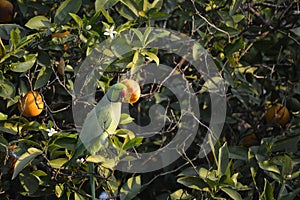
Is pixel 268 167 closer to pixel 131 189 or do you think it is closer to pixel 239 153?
pixel 239 153

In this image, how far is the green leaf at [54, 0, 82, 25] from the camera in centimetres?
138

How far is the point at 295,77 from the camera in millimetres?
1763

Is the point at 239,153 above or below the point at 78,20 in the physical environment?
below

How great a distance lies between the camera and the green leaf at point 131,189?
1.44 m

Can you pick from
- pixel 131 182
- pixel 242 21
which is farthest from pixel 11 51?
pixel 242 21

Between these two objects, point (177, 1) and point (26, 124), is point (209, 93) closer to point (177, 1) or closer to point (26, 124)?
point (177, 1)

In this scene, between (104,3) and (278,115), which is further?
(278,115)

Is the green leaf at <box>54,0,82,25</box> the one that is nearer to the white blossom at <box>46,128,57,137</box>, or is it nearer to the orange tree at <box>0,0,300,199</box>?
the orange tree at <box>0,0,300,199</box>

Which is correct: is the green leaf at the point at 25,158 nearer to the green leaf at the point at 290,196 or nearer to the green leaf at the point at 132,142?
the green leaf at the point at 132,142

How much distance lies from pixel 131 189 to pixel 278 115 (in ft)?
1.54

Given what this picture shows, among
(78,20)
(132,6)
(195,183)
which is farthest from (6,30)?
(195,183)

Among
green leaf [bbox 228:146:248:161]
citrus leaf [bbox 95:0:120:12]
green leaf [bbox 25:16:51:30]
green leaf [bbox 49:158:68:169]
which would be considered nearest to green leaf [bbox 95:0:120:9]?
citrus leaf [bbox 95:0:120:12]

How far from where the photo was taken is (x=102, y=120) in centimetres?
108

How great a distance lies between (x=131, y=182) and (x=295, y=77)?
24.1 inches
